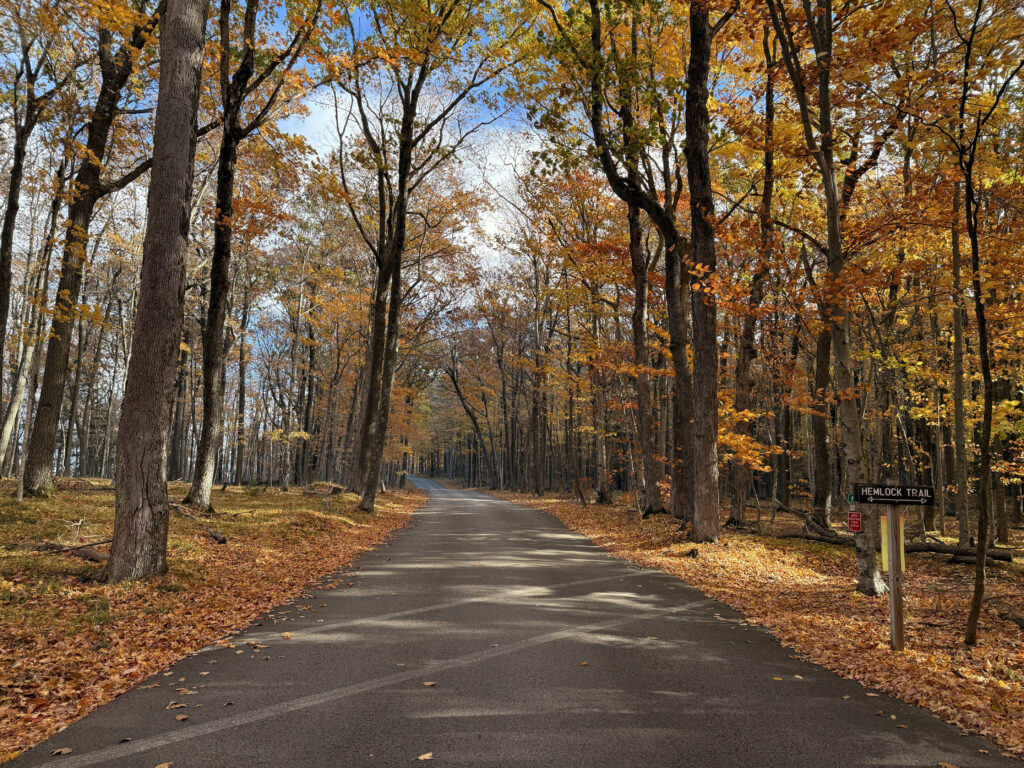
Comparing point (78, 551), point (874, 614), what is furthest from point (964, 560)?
point (78, 551)

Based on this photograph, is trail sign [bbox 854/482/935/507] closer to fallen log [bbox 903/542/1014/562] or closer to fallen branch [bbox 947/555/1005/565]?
fallen log [bbox 903/542/1014/562]

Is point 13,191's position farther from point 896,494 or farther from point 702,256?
point 896,494

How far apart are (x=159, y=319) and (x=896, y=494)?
835 cm

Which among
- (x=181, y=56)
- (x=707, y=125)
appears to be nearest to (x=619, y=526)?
(x=707, y=125)

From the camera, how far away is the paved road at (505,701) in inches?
122

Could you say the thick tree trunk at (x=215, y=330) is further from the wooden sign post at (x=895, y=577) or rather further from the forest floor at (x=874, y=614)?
the wooden sign post at (x=895, y=577)

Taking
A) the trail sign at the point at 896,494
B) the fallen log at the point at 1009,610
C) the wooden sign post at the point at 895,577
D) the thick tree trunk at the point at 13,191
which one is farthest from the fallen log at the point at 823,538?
the thick tree trunk at the point at 13,191

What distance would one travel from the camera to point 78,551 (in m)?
7.29

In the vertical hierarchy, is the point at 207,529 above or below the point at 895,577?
below

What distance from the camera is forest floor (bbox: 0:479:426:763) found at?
3.95m

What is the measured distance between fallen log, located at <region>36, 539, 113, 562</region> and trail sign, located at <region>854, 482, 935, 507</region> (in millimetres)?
8944

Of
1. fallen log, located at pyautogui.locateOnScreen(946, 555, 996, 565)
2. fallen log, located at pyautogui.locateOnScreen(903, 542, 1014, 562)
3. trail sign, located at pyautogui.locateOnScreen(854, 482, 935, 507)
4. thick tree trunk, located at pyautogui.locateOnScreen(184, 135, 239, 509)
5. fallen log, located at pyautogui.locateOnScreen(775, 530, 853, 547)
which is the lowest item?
fallen log, located at pyautogui.locateOnScreen(775, 530, 853, 547)

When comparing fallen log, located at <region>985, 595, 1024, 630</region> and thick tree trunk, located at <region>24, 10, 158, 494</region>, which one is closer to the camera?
fallen log, located at <region>985, 595, 1024, 630</region>

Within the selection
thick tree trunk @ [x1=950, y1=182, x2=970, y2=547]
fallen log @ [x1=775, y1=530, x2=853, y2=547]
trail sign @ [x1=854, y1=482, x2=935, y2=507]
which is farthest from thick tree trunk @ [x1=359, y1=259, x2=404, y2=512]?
thick tree trunk @ [x1=950, y1=182, x2=970, y2=547]
